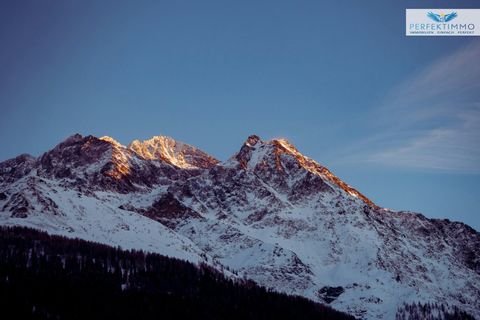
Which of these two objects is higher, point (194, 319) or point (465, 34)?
point (465, 34)

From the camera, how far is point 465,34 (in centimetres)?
15438

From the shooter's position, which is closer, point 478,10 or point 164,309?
point 478,10

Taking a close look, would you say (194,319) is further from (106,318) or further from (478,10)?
(478,10)

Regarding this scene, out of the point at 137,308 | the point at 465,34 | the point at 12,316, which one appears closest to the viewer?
the point at 465,34

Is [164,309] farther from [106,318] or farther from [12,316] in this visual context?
[12,316]

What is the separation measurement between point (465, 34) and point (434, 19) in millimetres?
7173

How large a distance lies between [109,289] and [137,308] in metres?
11.0

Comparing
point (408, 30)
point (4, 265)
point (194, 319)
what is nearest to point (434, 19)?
point (408, 30)

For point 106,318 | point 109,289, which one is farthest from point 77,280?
point 106,318

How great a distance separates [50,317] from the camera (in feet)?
580

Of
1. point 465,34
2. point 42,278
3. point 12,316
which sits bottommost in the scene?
point 12,316

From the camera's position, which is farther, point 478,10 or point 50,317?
point 50,317

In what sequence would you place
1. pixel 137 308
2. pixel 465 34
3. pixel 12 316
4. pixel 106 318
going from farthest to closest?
pixel 137 308, pixel 106 318, pixel 12 316, pixel 465 34

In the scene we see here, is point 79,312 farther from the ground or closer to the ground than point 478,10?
closer to the ground
